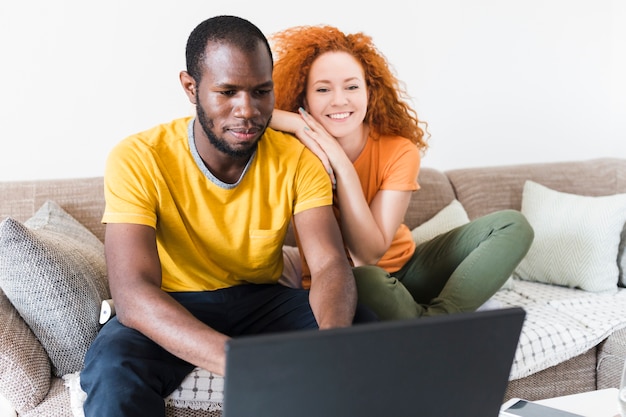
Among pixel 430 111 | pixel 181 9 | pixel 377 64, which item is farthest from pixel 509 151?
pixel 181 9

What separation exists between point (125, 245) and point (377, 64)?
95cm

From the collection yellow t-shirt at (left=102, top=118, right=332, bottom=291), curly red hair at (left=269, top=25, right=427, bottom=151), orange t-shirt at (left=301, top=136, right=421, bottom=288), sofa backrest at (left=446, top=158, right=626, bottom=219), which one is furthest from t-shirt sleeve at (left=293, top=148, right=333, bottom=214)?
sofa backrest at (left=446, top=158, right=626, bottom=219)

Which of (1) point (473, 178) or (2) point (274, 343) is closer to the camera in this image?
(2) point (274, 343)

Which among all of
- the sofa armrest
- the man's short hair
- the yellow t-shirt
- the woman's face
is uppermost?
the man's short hair

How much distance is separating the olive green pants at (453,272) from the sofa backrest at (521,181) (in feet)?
1.57

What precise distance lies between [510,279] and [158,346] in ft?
4.19

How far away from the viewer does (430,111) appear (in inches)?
114

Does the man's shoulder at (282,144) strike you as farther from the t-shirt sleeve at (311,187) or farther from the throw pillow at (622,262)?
the throw pillow at (622,262)

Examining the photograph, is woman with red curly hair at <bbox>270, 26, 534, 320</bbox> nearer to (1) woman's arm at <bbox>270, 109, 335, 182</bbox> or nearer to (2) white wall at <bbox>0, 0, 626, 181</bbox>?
(1) woman's arm at <bbox>270, 109, 335, 182</bbox>

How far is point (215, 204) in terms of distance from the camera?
1729mm

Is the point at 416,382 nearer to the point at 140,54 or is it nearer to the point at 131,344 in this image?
the point at 131,344

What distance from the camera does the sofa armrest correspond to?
157 centimetres

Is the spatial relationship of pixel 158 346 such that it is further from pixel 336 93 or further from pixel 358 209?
pixel 336 93

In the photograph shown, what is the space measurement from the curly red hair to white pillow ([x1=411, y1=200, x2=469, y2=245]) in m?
0.38
